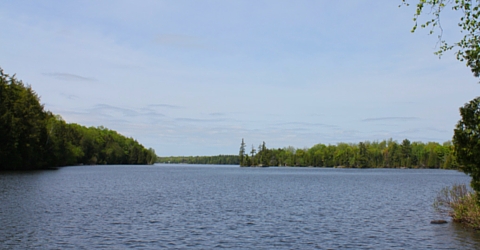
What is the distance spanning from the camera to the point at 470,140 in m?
20.0

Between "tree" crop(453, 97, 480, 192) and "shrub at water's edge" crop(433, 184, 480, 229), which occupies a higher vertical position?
"tree" crop(453, 97, 480, 192)

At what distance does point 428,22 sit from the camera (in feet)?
41.7

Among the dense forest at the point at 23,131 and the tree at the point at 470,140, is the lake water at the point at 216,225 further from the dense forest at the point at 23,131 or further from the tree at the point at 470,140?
the dense forest at the point at 23,131

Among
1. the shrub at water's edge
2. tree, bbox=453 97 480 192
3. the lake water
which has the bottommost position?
the lake water

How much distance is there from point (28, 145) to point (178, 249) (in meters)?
69.7

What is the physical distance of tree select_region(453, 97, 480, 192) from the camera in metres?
19.6

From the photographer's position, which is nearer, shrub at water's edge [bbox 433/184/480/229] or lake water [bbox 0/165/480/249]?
lake water [bbox 0/165/480/249]

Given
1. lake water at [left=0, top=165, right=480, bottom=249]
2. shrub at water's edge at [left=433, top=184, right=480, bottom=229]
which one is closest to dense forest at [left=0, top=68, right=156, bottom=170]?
lake water at [left=0, top=165, right=480, bottom=249]

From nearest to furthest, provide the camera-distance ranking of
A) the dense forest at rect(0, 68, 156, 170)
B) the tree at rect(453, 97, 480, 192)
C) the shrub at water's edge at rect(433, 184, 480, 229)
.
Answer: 1. the tree at rect(453, 97, 480, 192)
2. the shrub at water's edge at rect(433, 184, 480, 229)
3. the dense forest at rect(0, 68, 156, 170)

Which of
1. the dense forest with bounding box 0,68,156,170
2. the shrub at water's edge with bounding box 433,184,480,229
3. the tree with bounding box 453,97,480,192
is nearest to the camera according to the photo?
the tree with bounding box 453,97,480,192

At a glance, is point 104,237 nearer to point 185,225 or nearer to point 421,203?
point 185,225

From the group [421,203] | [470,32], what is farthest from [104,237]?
[421,203]

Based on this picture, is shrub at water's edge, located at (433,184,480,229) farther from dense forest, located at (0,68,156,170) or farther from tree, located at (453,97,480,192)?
dense forest, located at (0,68,156,170)

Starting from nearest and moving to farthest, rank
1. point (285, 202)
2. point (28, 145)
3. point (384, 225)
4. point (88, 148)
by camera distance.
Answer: point (384, 225) → point (285, 202) → point (28, 145) → point (88, 148)
